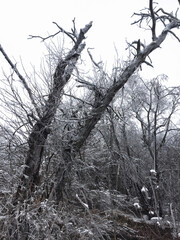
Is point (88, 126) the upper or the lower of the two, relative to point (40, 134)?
upper

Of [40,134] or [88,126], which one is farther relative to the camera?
[88,126]

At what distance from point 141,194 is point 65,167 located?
5.37 metres

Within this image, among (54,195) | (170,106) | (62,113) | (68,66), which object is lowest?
(54,195)

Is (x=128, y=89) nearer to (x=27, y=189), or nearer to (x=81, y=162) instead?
(x=81, y=162)

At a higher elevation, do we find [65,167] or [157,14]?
[157,14]

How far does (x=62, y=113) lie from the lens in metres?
5.67

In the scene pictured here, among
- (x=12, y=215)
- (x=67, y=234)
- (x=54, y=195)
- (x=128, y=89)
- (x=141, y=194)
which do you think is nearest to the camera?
(x=12, y=215)

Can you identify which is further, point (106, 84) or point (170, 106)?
point (170, 106)

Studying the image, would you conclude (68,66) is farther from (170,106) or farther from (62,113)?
(170,106)

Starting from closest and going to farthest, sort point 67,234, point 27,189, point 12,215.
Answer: point 12,215 → point 67,234 → point 27,189

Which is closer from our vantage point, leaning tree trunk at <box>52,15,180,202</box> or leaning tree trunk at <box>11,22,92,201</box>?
leaning tree trunk at <box>11,22,92,201</box>

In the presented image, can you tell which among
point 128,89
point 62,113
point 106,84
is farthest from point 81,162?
point 128,89

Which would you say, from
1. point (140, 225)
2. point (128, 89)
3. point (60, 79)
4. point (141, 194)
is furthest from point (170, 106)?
point (60, 79)

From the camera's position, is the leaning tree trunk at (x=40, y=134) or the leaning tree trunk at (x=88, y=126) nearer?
the leaning tree trunk at (x=40, y=134)
